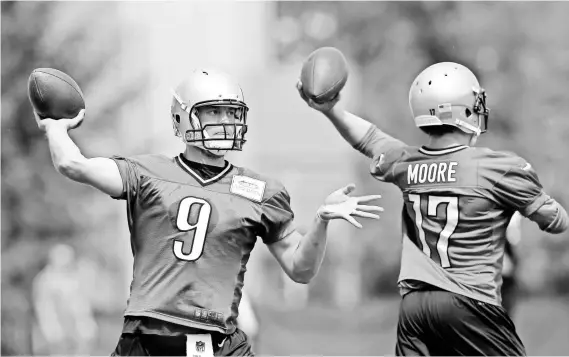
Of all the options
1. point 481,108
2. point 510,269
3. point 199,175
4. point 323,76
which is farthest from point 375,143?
point 510,269

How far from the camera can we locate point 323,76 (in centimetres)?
555

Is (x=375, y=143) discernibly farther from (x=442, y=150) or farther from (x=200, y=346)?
(x=200, y=346)

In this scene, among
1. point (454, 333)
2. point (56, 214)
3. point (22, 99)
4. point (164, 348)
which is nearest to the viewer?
point (164, 348)

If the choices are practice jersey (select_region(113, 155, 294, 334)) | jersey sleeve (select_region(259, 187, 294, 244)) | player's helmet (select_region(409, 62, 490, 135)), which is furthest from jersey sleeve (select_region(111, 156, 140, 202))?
player's helmet (select_region(409, 62, 490, 135))

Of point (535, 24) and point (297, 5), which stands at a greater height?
point (297, 5)

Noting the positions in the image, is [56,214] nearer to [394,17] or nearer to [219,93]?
[394,17]

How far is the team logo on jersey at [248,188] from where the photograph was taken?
4719mm

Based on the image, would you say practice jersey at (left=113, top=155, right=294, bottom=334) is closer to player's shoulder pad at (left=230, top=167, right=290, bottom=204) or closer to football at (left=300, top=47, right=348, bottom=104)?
player's shoulder pad at (left=230, top=167, right=290, bottom=204)

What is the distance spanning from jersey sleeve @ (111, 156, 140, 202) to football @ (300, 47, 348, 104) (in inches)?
50.7

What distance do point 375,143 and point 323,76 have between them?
19.1 inches

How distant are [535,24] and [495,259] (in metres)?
Answer: 12.6

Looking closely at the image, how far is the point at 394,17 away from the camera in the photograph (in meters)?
20.1

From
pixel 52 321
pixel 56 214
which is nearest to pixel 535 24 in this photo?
pixel 56 214

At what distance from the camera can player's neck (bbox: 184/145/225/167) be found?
4.81 metres
